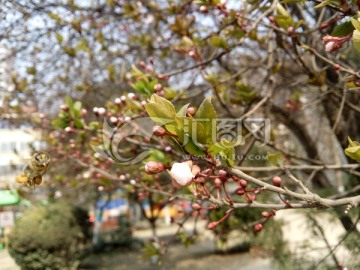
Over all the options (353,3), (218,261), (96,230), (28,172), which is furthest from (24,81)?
(96,230)

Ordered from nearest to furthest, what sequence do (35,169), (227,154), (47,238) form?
(227,154)
(35,169)
(47,238)

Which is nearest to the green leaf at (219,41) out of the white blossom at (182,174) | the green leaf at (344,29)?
the green leaf at (344,29)

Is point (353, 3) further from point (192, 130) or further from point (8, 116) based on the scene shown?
point (8, 116)

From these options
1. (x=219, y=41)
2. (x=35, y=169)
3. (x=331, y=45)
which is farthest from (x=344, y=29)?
(x=35, y=169)

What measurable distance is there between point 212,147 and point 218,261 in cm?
910

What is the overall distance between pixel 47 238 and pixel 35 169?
7.09 metres

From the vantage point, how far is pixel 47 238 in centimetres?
792

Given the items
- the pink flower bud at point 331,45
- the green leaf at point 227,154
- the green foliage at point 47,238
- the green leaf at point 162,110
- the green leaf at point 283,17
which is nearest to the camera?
the green leaf at point 162,110

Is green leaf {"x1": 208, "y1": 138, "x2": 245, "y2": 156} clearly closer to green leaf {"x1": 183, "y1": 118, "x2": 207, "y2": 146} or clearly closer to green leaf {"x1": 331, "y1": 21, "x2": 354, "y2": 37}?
green leaf {"x1": 183, "y1": 118, "x2": 207, "y2": 146}

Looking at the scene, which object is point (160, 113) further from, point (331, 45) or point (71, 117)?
point (71, 117)

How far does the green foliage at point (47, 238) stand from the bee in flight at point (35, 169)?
692cm

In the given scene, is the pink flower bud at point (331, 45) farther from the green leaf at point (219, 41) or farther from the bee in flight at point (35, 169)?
the bee in flight at point (35, 169)

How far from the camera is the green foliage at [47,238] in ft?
25.3

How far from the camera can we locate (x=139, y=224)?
65.5ft
